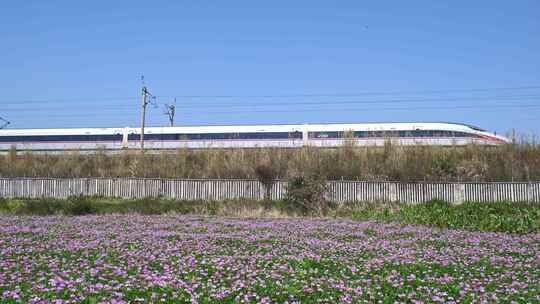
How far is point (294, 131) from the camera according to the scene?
44.7 m

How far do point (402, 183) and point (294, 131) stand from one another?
21711mm

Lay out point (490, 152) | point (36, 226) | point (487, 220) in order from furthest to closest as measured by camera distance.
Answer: point (490, 152)
point (487, 220)
point (36, 226)

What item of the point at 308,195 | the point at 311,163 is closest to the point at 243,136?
the point at 311,163

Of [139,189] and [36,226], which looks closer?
[36,226]

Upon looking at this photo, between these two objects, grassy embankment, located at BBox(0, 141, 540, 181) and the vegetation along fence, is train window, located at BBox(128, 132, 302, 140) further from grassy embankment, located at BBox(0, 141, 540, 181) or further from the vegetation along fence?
the vegetation along fence

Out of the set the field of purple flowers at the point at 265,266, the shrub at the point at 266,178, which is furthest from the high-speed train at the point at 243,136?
the field of purple flowers at the point at 265,266

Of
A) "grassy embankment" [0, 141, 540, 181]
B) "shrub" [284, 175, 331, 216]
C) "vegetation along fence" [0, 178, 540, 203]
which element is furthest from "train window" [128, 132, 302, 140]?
"shrub" [284, 175, 331, 216]

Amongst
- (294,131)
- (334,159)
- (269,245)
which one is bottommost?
(269,245)

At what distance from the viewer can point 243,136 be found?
45.5 metres

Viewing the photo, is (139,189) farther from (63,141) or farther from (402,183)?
(63,141)

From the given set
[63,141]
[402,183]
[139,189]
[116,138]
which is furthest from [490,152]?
[63,141]

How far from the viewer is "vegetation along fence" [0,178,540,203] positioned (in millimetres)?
22797

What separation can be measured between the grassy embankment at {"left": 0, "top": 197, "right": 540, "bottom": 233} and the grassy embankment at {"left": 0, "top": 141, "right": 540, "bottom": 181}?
2.91 meters

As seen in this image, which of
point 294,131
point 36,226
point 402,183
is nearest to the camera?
point 36,226
